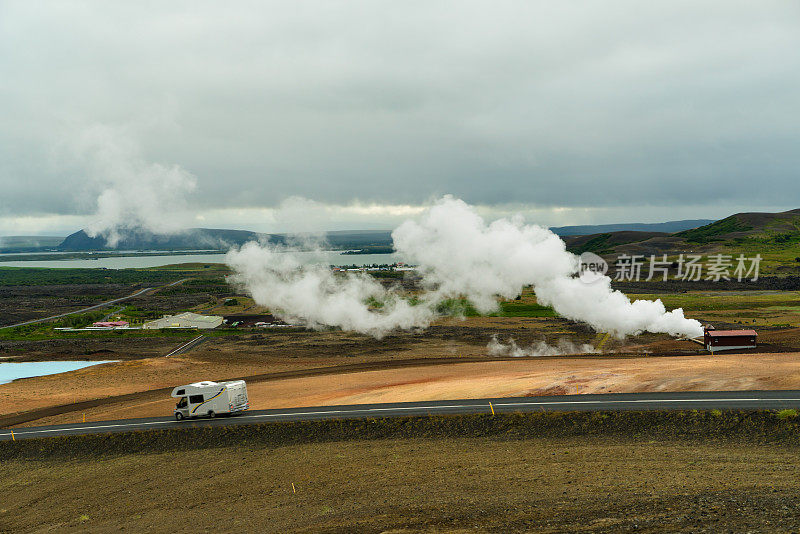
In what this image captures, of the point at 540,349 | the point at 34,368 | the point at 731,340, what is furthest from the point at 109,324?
the point at 731,340

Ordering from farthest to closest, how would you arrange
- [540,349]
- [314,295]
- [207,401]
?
[314,295] → [540,349] → [207,401]

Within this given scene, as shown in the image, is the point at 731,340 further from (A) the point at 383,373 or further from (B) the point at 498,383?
(A) the point at 383,373

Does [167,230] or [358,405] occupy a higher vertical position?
[167,230]

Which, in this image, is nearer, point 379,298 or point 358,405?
point 358,405

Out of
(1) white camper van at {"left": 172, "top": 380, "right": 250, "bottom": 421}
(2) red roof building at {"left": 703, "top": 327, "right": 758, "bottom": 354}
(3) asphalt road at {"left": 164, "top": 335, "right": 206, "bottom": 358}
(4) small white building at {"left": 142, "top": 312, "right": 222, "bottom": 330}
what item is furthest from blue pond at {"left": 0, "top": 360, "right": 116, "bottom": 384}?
(2) red roof building at {"left": 703, "top": 327, "right": 758, "bottom": 354}

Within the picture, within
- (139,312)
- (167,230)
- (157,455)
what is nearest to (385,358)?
(157,455)

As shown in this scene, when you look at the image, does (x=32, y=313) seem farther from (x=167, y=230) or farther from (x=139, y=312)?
(x=167, y=230)

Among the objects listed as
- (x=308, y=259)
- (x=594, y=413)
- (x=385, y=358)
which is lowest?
(x=385, y=358)
